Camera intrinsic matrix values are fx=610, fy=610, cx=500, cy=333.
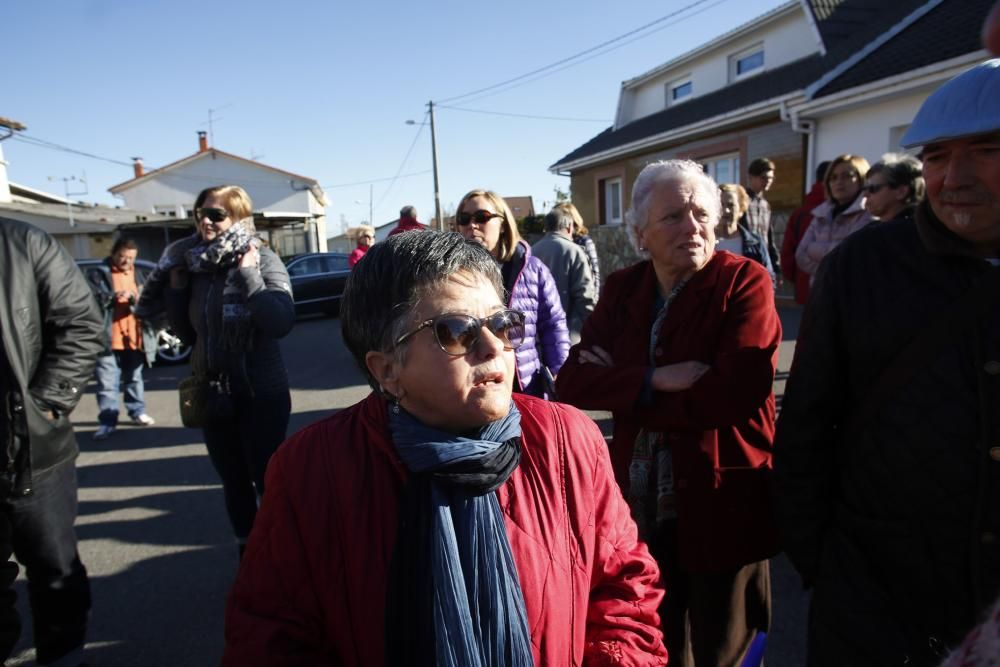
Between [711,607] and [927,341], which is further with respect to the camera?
[711,607]

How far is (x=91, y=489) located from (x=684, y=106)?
1600cm

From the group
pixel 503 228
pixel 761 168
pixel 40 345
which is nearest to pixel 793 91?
pixel 761 168

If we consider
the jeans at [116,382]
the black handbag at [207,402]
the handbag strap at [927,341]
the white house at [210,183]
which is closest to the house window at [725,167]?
the jeans at [116,382]

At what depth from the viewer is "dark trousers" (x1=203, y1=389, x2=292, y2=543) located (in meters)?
3.11

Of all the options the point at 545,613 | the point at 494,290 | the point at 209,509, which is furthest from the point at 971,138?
the point at 209,509

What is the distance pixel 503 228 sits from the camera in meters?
3.22

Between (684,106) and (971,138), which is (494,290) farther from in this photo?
(684,106)

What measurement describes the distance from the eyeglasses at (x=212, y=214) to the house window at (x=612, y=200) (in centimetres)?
1589

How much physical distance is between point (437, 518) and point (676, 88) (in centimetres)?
→ 1866

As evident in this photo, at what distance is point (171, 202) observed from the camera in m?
38.9

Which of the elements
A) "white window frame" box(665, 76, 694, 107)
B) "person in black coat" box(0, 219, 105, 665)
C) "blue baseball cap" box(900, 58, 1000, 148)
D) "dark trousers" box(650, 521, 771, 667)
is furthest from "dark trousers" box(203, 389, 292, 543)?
"white window frame" box(665, 76, 694, 107)

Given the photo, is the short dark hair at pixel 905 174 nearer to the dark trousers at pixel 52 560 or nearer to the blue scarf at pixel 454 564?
the blue scarf at pixel 454 564

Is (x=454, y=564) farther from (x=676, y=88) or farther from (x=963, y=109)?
(x=676, y=88)

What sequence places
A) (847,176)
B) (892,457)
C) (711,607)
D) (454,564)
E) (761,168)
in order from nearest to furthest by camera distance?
(454,564), (892,457), (711,607), (847,176), (761,168)
